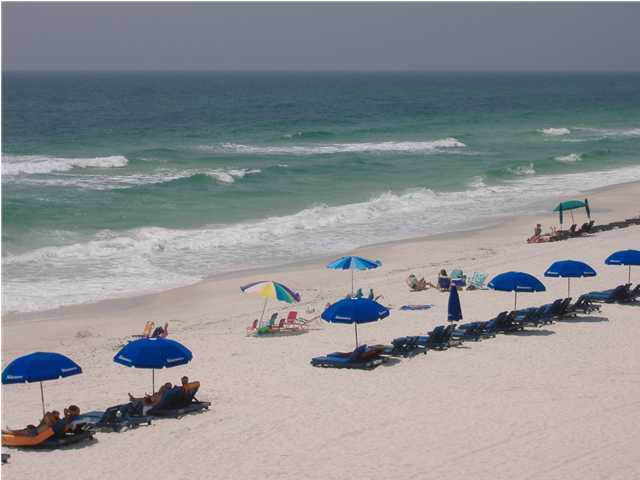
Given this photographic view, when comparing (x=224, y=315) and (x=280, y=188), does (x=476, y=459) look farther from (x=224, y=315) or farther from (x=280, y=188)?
(x=280, y=188)

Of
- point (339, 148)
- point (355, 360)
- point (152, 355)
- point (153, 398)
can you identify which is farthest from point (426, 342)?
point (339, 148)

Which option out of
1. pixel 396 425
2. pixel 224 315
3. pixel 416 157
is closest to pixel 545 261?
pixel 224 315

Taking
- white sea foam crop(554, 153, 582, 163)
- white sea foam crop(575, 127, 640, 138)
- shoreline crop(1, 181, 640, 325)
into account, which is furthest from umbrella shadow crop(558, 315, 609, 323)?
white sea foam crop(575, 127, 640, 138)

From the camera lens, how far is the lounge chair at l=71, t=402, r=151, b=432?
12323 mm

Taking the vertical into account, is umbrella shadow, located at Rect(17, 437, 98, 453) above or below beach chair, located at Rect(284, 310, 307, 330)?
above

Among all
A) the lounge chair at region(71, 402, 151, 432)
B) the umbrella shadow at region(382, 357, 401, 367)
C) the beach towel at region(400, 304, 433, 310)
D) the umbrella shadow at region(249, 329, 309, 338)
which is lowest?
the umbrella shadow at region(249, 329, 309, 338)

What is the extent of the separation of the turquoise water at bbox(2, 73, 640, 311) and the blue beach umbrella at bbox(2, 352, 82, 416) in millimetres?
8463

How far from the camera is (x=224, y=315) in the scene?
19.8 meters

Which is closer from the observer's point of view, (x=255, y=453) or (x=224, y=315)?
(x=255, y=453)

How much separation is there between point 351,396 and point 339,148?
43.0m

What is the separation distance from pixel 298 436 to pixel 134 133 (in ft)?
176

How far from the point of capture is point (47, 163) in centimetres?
4575

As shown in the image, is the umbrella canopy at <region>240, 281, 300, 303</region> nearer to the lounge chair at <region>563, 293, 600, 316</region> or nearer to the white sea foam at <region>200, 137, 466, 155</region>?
the lounge chair at <region>563, 293, 600, 316</region>

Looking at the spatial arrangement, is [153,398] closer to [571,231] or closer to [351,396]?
[351,396]
